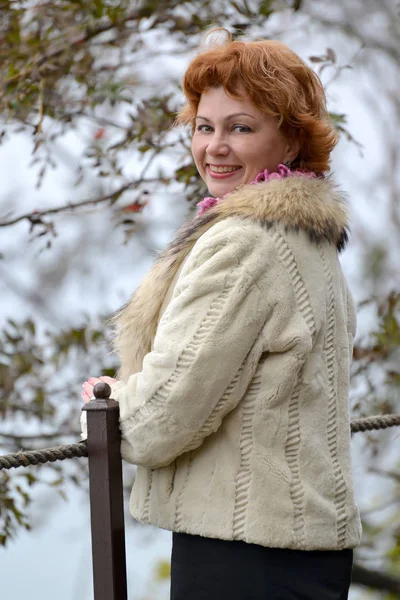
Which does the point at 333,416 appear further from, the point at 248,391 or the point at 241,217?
the point at 241,217

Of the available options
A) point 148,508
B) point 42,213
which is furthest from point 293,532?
point 42,213

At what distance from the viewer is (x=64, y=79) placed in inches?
128

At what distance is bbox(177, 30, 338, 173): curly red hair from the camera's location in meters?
1.62

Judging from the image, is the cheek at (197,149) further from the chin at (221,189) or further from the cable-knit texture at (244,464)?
the cable-knit texture at (244,464)

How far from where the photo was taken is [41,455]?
1583 millimetres

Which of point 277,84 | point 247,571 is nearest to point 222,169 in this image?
point 277,84

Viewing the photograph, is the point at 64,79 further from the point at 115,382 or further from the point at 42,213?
the point at 115,382

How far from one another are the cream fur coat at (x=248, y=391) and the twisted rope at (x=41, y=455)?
10 cm

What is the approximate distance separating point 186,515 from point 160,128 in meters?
1.71

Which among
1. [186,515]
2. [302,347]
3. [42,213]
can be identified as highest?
[302,347]

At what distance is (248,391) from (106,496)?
31 centimetres

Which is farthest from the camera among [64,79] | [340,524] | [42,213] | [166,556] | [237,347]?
[166,556]

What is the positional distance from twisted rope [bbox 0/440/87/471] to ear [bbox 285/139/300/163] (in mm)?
628

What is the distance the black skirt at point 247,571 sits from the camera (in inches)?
60.1
